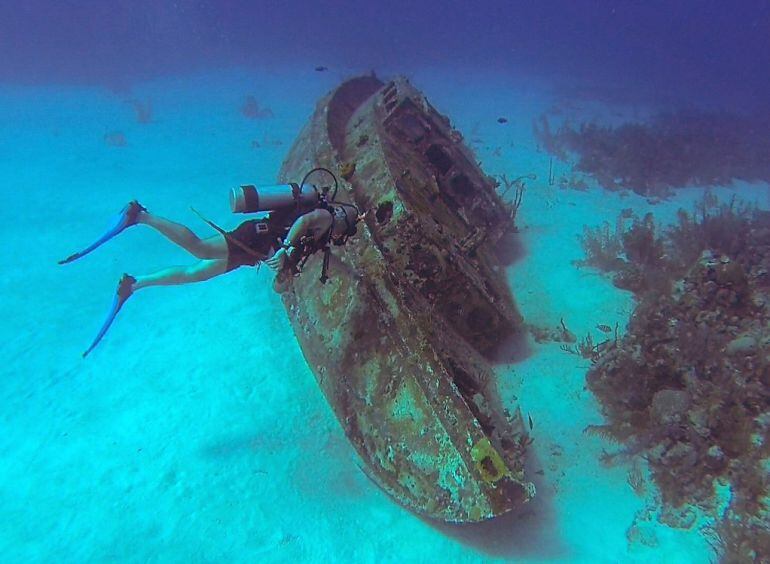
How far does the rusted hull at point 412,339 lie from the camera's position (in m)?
4.05

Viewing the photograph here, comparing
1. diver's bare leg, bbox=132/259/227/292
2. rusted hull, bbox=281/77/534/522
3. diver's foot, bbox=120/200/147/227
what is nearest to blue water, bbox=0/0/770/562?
rusted hull, bbox=281/77/534/522

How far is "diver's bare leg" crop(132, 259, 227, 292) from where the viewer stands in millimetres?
5254

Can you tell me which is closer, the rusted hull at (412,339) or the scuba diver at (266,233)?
the rusted hull at (412,339)

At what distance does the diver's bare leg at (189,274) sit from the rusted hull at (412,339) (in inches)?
47.6

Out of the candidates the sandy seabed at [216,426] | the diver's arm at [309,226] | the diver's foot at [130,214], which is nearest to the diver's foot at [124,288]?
the diver's foot at [130,214]

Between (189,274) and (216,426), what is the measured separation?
1848mm

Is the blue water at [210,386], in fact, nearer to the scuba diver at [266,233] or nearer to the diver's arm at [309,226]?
the scuba diver at [266,233]

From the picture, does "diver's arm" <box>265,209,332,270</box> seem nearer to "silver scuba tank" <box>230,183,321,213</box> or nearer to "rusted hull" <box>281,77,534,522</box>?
"silver scuba tank" <box>230,183,321,213</box>

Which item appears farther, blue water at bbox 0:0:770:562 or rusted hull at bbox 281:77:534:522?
blue water at bbox 0:0:770:562

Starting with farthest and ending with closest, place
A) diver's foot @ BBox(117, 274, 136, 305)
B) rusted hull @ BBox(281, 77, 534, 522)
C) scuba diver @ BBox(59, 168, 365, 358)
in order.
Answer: diver's foot @ BBox(117, 274, 136, 305) < scuba diver @ BBox(59, 168, 365, 358) < rusted hull @ BBox(281, 77, 534, 522)

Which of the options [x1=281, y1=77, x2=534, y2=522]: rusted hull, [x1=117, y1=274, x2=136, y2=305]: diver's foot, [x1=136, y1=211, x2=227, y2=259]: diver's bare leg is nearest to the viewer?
[x1=281, y1=77, x2=534, y2=522]: rusted hull

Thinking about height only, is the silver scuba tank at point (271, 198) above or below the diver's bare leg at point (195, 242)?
above

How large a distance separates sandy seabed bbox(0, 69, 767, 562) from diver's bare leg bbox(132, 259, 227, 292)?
1478mm

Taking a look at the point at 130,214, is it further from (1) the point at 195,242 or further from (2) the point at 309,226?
(2) the point at 309,226
